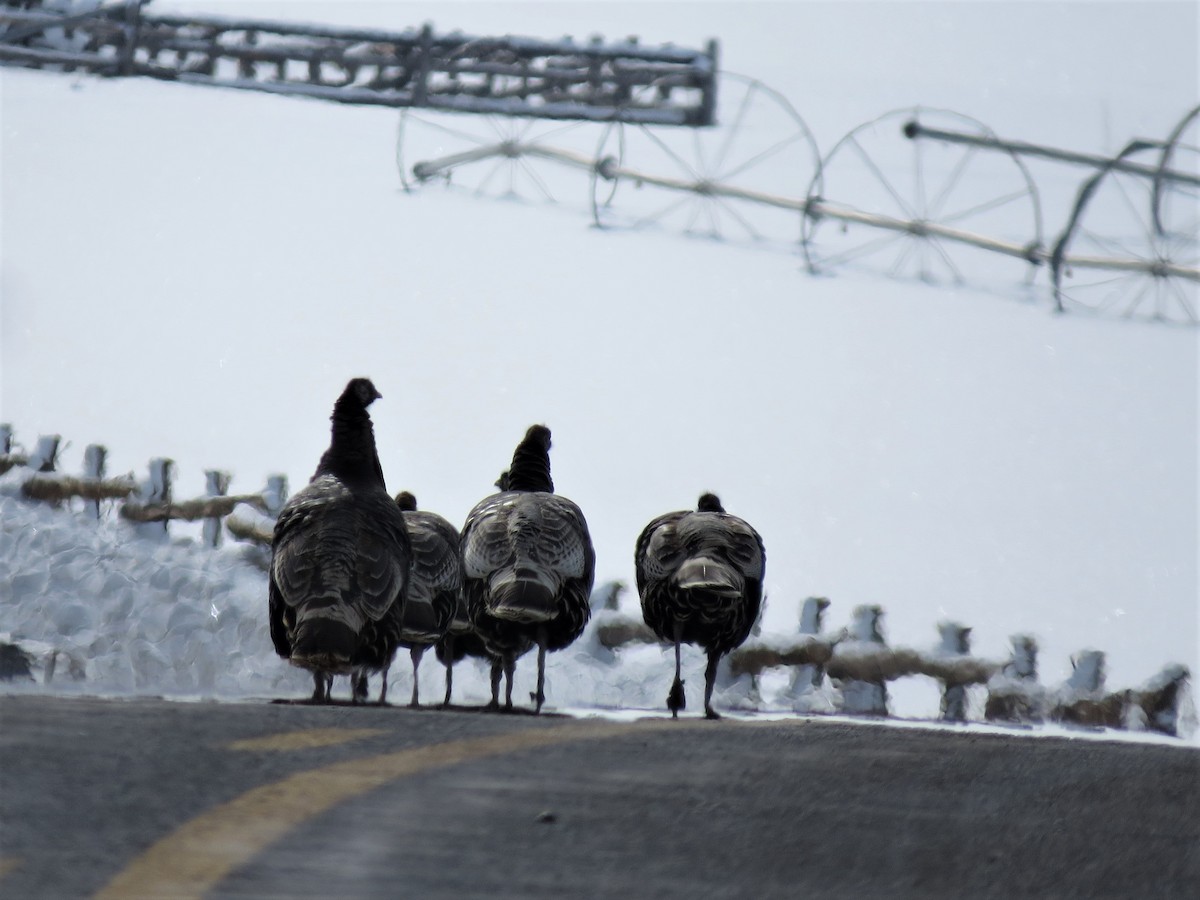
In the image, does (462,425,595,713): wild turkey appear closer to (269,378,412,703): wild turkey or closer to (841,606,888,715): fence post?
(269,378,412,703): wild turkey

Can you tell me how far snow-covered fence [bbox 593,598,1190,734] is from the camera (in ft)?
65.1

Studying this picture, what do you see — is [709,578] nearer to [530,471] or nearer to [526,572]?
[526,572]

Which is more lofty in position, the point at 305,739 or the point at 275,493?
the point at 275,493

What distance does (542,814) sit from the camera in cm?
645

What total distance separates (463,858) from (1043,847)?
2156mm

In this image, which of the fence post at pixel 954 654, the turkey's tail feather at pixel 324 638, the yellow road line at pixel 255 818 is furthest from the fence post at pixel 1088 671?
the yellow road line at pixel 255 818

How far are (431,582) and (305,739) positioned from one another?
5.97 metres

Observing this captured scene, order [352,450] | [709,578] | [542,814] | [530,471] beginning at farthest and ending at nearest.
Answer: [530,471] → [709,578] → [352,450] → [542,814]

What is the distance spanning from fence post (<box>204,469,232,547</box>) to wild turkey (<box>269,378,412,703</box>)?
15085 millimetres

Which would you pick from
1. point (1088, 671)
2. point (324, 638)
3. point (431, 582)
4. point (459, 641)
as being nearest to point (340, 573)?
point (324, 638)

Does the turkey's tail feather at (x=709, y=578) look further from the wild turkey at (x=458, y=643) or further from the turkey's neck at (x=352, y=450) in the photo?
the turkey's neck at (x=352, y=450)

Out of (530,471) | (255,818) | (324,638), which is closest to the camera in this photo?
(255,818)

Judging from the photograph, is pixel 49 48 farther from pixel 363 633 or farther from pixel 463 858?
pixel 463 858

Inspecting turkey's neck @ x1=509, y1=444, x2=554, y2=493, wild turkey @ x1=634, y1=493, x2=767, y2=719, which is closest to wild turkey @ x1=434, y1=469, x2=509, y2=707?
turkey's neck @ x1=509, y1=444, x2=554, y2=493
